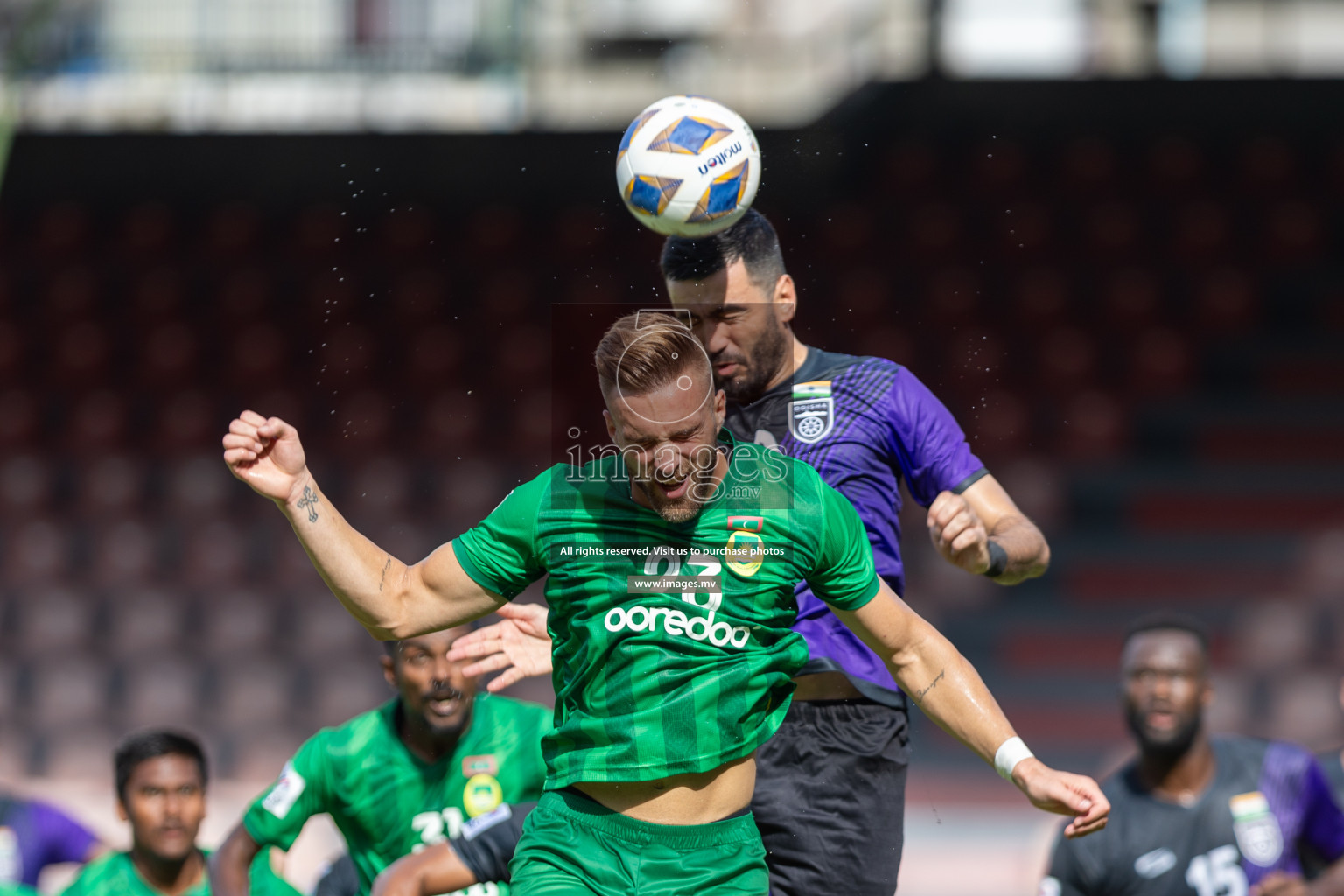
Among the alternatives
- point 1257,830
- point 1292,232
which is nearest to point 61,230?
point 1292,232

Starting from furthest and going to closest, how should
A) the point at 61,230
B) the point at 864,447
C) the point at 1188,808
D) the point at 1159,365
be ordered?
the point at 61,230 < the point at 1159,365 < the point at 1188,808 < the point at 864,447

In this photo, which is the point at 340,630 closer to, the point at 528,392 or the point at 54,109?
the point at 528,392

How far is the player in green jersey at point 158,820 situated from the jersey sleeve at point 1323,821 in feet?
13.3

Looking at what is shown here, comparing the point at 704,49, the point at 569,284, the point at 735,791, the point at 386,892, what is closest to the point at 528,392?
the point at 704,49

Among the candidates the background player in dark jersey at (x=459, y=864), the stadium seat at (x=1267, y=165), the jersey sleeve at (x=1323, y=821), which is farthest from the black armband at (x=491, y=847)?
the stadium seat at (x=1267, y=165)

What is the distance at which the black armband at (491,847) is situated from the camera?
3883 millimetres

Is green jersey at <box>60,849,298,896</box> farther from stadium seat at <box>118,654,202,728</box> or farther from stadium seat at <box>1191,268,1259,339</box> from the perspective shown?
stadium seat at <box>1191,268,1259,339</box>

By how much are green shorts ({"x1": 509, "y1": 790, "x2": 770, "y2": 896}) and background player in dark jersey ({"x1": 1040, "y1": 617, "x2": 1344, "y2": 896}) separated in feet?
10.5

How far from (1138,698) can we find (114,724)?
7474 millimetres

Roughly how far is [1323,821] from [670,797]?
381cm

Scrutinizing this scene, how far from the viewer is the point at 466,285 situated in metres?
11.5

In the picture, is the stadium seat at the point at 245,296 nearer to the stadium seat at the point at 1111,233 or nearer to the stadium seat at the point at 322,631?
the stadium seat at the point at 322,631

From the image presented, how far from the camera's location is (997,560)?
11.2 feet

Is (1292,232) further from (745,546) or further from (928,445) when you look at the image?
(745,546)
